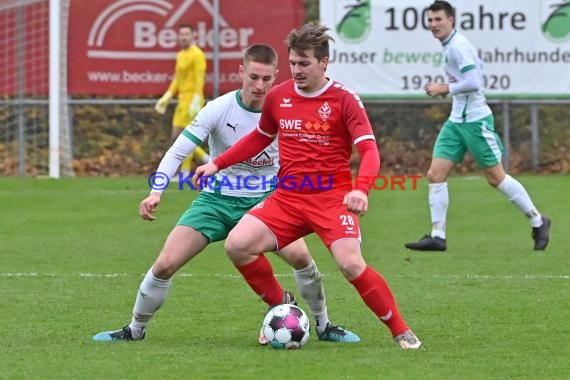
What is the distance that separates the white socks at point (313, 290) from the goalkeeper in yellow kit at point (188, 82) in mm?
10528

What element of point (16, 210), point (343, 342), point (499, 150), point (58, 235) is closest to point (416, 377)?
point (343, 342)

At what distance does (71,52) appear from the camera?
18.7m

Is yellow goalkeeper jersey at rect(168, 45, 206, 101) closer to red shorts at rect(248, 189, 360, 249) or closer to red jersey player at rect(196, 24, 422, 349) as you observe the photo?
red jersey player at rect(196, 24, 422, 349)

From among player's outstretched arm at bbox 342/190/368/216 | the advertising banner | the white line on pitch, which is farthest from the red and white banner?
player's outstretched arm at bbox 342/190/368/216

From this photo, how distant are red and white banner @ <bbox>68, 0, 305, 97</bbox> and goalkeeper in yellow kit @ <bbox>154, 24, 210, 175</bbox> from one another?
80 cm

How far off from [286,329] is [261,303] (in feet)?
5.54

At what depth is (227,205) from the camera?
7312 millimetres

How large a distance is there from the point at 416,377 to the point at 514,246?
596cm

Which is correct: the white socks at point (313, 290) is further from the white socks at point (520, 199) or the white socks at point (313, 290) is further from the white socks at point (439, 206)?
the white socks at point (520, 199)

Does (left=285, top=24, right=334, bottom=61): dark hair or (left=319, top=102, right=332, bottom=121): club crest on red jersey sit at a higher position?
(left=285, top=24, right=334, bottom=61): dark hair

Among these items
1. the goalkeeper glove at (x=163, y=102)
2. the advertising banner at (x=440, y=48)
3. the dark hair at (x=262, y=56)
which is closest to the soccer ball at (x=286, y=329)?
the dark hair at (x=262, y=56)

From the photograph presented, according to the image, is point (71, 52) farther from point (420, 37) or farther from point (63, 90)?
point (420, 37)

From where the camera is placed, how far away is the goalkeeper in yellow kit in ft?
58.0

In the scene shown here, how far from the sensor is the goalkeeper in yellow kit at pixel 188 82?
1769cm
